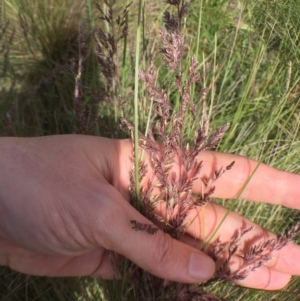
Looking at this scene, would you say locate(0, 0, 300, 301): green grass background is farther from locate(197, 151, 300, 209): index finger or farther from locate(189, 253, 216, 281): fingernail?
locate(189, 253, 216, 281): fingernail

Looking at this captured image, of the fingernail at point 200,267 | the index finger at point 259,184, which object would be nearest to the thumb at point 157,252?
the fingernail at point 200,267

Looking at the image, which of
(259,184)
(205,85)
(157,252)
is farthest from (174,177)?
(259,184)

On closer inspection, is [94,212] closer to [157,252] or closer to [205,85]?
[157,252]

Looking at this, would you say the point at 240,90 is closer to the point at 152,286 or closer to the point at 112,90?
the point at 112,90

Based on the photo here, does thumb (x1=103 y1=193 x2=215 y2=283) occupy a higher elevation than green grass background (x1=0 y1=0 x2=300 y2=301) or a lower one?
lower

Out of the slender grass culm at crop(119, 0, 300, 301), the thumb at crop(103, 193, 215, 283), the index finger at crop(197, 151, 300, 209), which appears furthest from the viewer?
the index finger at crop(197, 151, 300, 209)

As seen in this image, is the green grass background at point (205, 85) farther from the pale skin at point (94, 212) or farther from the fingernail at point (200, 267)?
the fingernail at point (200, 267)

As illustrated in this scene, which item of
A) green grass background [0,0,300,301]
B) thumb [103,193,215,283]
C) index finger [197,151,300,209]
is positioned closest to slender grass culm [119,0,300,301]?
thumb [103,193,215,283]

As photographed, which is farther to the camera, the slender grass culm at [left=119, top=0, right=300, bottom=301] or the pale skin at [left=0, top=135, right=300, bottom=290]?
the pale skin at [left=0, top=135, right=300, bottom=290]
